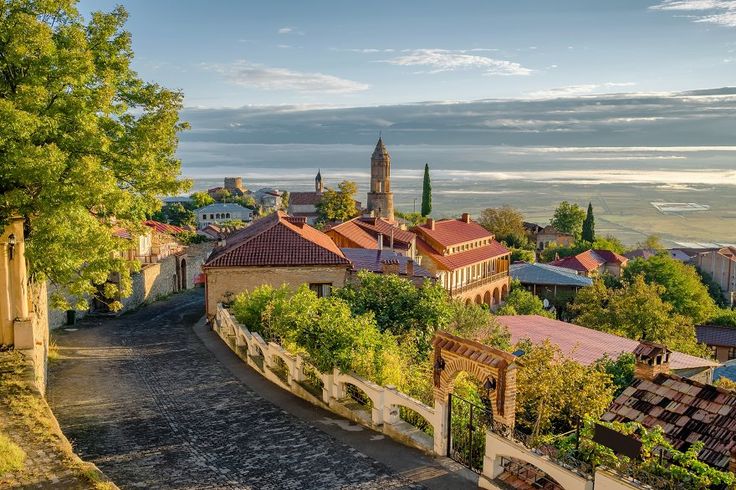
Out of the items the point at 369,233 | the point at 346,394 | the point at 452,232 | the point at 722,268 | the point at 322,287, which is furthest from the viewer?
the point at 722,268

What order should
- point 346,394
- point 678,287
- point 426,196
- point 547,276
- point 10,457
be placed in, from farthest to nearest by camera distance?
1. point 426,196
2. point 678,287
3. point 547,276
4. point 346,394
5. point 10,457

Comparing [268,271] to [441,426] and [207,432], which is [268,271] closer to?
[207,432]

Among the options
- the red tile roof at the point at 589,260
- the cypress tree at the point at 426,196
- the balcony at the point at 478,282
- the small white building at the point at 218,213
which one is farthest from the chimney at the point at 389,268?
the small white building at the point at 218,213

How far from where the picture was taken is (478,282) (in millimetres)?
62438

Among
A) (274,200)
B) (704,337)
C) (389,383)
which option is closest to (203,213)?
(274,200)

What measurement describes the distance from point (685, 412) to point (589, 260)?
68725mm

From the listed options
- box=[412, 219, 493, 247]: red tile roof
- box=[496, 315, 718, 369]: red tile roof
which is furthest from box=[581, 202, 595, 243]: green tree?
box=[496, 315, 718, 369]: red tile roof

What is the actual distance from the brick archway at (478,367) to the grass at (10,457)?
7150 millimetres

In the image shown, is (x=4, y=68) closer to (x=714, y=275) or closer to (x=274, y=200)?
(x=714, y=275)

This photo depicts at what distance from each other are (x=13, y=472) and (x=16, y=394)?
4048mm

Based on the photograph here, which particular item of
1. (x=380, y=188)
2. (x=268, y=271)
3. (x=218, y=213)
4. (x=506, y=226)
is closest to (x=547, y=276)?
(x=506, y=226)

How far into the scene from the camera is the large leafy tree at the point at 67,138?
16016 mm

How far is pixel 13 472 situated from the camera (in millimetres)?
10680

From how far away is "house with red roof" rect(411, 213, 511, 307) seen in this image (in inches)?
2299
